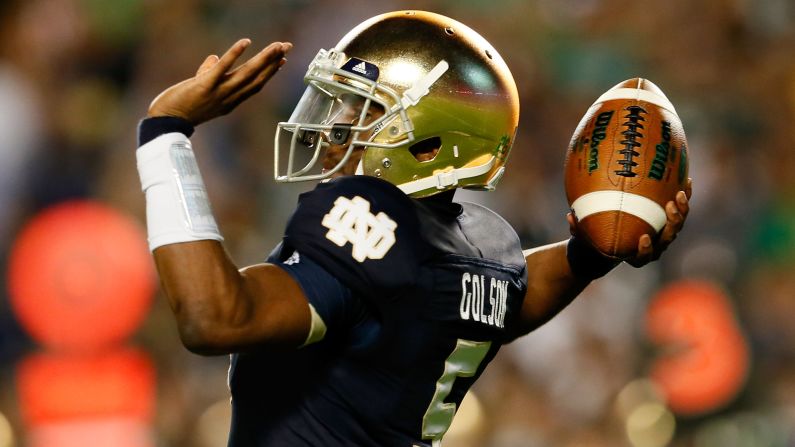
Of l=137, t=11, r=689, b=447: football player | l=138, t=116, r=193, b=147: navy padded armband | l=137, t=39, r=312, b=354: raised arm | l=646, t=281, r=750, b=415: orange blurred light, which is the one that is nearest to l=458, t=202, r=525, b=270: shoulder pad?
l=137, t=11, r=689, b=447: football player

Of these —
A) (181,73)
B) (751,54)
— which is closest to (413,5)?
(181,73)

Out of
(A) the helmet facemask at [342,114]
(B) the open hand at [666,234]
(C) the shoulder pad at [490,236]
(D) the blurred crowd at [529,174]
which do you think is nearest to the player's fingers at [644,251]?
(B) the open hand at [666,234]

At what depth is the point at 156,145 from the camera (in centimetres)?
184

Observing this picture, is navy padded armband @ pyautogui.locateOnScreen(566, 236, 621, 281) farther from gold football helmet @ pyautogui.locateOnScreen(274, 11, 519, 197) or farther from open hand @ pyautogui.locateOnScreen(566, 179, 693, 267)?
gold football helmet @ pyautogui.locateOnScreen(274, 11, 519, 197)

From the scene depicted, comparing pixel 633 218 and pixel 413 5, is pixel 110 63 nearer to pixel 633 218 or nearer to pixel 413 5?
pixel 413 5

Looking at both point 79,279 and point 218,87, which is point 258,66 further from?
point 79,279

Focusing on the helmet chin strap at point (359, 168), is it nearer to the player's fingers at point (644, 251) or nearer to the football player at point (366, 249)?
the football player at point (366, 249)

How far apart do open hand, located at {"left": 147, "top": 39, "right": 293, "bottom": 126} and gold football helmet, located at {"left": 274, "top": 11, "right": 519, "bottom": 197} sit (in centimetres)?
18

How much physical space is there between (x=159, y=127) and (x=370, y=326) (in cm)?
48

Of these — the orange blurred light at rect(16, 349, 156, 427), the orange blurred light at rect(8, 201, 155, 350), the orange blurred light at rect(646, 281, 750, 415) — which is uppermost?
the orange blurred light at rect(8, 201, 155, 350)

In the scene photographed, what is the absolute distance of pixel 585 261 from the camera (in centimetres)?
233

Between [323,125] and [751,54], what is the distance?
4.05 m

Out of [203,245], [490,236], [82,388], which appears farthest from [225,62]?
[82,388]

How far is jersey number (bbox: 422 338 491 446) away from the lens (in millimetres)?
2072
